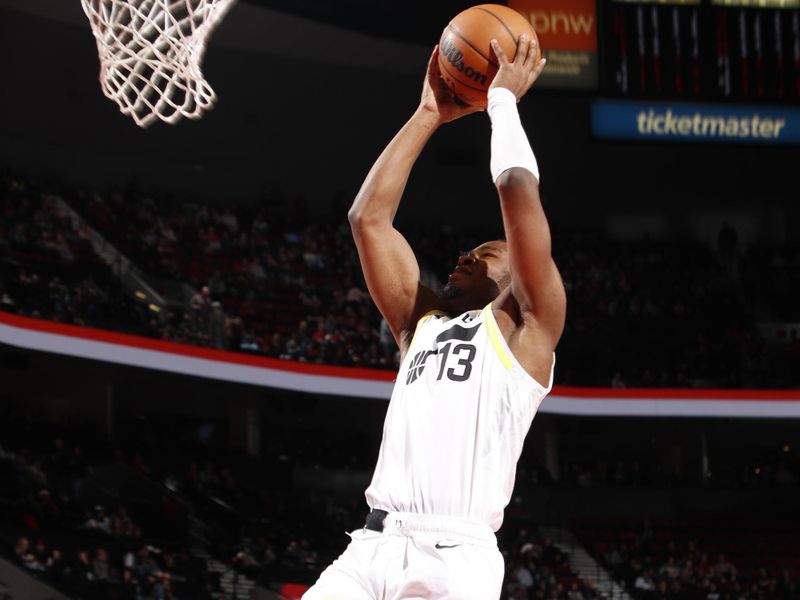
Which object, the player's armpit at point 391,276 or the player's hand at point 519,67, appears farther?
the player's armpit at point 391,276

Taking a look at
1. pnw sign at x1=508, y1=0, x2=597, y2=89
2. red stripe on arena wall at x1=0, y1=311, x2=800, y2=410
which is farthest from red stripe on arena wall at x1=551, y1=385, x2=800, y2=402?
pnw sign at x1=508, y1=0, x2=597, y2=89

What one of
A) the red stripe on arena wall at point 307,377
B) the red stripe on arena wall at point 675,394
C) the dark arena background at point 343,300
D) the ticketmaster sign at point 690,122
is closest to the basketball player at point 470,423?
the dark arena background at point 343,300

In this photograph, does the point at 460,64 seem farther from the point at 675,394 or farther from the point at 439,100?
the point at 675,394

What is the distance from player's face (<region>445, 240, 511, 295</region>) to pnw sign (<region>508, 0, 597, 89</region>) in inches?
537

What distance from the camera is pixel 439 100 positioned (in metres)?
3.78

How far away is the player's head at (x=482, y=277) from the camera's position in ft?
11.7

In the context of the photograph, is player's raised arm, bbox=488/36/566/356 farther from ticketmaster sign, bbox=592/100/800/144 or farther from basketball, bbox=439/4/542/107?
ticketmaster sign, bbox=592/100/800/144

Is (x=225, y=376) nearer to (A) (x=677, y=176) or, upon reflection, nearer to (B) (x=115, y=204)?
(B) (x=115, y=204)

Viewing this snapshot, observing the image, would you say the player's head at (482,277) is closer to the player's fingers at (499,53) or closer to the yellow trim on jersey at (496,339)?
the yellow trim on jersey at (496,339)

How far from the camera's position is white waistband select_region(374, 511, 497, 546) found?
3137 mm

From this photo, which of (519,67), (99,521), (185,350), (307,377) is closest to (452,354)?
(519,67)

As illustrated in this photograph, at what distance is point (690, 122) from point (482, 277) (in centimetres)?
1426

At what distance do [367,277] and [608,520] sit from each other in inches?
631

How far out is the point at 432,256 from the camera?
2103cm
